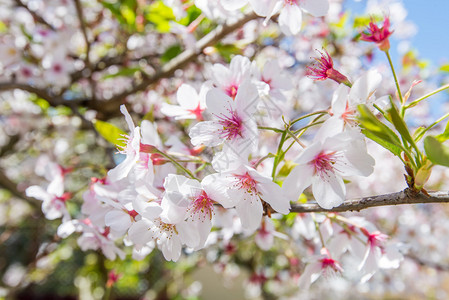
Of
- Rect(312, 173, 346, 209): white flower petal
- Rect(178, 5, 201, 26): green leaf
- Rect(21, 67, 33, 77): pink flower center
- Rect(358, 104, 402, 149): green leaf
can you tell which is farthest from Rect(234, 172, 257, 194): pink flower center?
Rect(21, 67, 33, 77): pink flower center

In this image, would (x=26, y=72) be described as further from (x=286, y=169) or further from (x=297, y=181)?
(x=297, y=181)

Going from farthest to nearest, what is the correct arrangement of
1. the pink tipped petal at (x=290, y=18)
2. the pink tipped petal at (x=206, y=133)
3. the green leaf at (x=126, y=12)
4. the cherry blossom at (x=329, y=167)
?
the green leaf at (x=126, y=12) → the pink tipped petal at (x=290, y=18) → the pink tipped petal at (x=206, y=133) → the cherry blossom at (x=329, y=167)

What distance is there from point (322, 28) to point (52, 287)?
8454 millimetres

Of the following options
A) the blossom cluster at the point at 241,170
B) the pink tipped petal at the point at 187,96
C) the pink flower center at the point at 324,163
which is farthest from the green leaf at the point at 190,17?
the pink flower center at the point at 324,163

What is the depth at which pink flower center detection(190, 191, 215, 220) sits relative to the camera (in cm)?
65

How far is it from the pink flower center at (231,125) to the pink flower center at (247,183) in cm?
9

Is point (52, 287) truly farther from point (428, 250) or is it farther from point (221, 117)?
point (221, 117)

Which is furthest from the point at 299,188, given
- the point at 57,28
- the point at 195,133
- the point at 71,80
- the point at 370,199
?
the point at 57,28

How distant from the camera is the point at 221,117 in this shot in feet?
2.28

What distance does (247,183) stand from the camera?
647 mm

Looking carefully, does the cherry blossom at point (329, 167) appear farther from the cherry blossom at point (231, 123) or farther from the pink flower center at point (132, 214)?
the pink flower center at point (132, 214)

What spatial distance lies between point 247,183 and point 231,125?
0.41 ft

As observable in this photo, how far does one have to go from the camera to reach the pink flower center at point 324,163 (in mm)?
664

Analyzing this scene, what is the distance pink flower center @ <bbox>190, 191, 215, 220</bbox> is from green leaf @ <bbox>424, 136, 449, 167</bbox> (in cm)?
37
